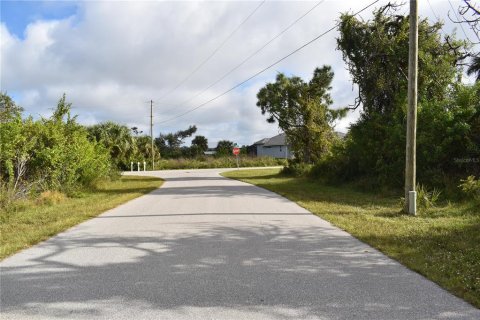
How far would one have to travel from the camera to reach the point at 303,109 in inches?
1264

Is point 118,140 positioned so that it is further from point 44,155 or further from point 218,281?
point 218,281

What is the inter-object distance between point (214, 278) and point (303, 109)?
27009 millimetres

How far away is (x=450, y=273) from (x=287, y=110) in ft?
87.9

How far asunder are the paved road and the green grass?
1.09 ft

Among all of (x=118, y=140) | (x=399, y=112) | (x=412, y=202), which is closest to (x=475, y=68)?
(x=399, y=112)

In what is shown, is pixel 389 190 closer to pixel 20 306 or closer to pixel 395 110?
pixel 395 110

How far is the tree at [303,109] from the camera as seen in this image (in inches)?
1266

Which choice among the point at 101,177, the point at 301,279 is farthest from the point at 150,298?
the point at 101,177

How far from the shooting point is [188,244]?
8.38 m

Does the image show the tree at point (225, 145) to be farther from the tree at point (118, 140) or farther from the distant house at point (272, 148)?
the tree at point (118, 140)

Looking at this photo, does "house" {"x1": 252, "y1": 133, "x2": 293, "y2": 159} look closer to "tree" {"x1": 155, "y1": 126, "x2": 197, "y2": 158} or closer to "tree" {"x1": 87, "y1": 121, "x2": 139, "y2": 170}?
"tree" {"x1": 155, "y1": 126, "x2": 197, "y2": 158}

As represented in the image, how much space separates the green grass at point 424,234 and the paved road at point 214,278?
1.09 ft

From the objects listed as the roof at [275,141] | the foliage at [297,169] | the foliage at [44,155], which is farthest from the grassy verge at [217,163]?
the foliage at [44,155]

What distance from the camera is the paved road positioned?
4832 millimetres
